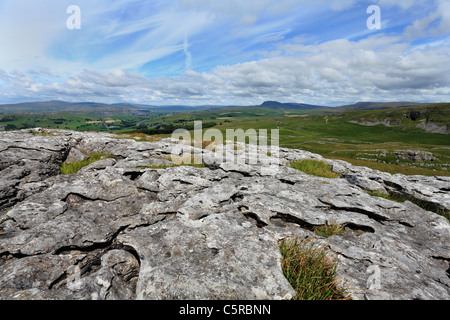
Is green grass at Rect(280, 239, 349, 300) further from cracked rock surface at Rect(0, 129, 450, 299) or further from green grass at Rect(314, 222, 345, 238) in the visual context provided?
green grass at Rect(314, 222, 345, 238)

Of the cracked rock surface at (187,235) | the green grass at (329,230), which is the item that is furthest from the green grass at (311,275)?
the green grass at (329,230)

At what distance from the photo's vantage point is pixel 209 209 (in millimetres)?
7246

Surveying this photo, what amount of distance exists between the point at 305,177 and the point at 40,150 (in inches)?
606

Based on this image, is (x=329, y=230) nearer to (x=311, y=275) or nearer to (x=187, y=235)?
(x=311, y=275)

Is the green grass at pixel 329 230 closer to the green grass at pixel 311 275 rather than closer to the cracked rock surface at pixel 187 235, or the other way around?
the cracked rock surface at pixel 187 235

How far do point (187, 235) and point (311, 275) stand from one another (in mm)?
3350

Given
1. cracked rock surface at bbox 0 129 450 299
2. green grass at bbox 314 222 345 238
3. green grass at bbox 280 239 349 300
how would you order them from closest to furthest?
green grass at bbox 280 239 349 300, cracked rock surface at bbox 0 129 450 299, green grass at bbox 314 222 345 238

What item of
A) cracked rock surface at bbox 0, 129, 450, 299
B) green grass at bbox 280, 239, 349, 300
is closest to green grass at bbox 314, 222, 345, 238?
cracked rock surface at bbox 0, 129, 450, 299

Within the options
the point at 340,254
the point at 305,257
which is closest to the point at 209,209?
the point at 305,257

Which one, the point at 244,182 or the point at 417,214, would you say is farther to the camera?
the point at 244,182

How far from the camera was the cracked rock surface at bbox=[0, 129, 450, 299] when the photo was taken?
4.18m

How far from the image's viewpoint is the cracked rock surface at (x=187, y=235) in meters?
4.18

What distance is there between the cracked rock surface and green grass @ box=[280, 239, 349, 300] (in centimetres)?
23
